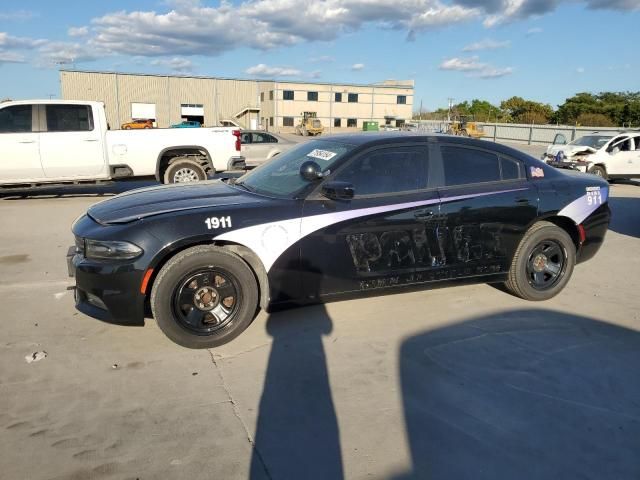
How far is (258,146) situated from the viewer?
54.9 ft

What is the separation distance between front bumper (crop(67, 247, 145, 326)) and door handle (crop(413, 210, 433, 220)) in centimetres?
222

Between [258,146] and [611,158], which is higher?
[258,146]

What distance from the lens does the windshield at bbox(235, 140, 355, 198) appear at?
4238 millimetres

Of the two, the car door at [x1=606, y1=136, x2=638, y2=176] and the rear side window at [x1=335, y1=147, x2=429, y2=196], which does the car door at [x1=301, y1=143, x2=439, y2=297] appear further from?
the car door at [x1=606, y1=136, x2=638, y2=176]

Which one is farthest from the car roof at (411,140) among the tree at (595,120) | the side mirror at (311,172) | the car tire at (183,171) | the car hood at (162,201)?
the tree at (595,120)

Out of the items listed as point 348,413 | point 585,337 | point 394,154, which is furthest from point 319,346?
point 585,337

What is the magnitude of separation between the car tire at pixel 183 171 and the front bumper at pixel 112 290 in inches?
280

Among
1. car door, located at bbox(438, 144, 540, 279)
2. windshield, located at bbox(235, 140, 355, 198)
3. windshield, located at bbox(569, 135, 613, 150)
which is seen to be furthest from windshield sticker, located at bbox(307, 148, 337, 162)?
windshield, located at bbox(569, 135, 613, 150)

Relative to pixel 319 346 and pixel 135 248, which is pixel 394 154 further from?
pixel 135 248

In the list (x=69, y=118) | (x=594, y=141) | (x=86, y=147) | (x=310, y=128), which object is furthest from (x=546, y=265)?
(x=310, y=128)

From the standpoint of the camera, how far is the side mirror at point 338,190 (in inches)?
153

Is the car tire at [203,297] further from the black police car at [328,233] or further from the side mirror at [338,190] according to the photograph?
the side mirror at [338,190]

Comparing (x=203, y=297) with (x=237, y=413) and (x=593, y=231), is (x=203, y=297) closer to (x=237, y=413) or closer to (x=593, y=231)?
(x=237, y=413)

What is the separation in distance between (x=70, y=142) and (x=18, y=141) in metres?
0.91
